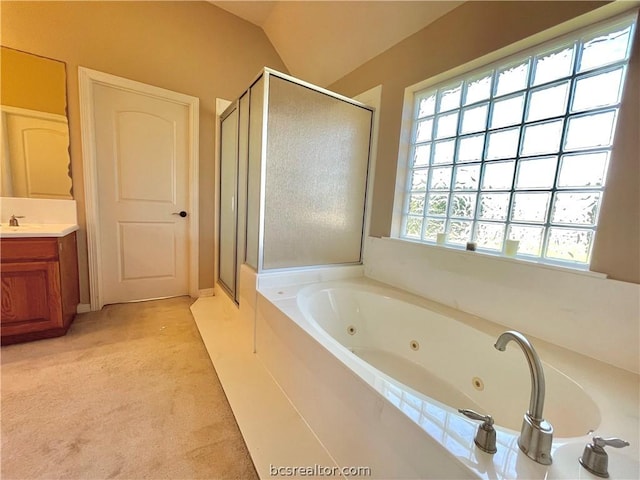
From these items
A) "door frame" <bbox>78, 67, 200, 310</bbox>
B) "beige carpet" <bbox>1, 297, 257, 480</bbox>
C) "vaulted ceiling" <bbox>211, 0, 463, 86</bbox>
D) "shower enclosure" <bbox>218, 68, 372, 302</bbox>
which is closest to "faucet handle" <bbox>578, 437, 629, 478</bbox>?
"beige carpet" <bbox>1, 297, 257, 480</bbox>

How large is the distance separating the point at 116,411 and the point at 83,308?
1.49 m

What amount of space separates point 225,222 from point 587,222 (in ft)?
8.32

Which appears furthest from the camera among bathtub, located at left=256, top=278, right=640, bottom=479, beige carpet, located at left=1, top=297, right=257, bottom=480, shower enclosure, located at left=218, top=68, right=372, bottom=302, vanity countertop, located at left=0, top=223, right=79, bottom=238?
shower enclosure, located at left=218, top=68, right=372, bottom=302

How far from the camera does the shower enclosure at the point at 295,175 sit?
1701mm

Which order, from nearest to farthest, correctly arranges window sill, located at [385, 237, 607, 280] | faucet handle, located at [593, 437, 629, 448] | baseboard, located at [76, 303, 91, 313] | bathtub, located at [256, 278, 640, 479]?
faucet handle, located at [593, 437, 629, 448] → bathtub, located at [256, 278, 640, 479] → window sill, located at [385, 237, 607, 280] → baseboard, located at [76, 303, 91, 313]

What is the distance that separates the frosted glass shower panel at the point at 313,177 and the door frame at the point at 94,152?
4.05ft

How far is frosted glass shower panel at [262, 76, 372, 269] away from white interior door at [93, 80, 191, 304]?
1.33 meters

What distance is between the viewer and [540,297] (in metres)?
1.23

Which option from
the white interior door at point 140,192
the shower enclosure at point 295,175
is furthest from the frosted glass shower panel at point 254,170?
the white interior door at point 140,192

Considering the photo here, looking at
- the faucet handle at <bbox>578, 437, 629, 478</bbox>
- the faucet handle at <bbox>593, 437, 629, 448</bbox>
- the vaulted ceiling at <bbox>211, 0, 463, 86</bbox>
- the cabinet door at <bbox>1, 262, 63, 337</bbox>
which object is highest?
the vaulted ceiling at <bbox>211, 0, 463, 86</bbox>

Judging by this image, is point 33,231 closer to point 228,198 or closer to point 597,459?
point 228,198

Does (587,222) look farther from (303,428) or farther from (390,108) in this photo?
(303,428)

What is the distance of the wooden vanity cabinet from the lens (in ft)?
5.22

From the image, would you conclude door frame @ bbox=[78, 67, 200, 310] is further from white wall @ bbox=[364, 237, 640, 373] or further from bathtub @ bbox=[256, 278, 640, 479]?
white wall @ bbox=[364, 237, 640, 373]
